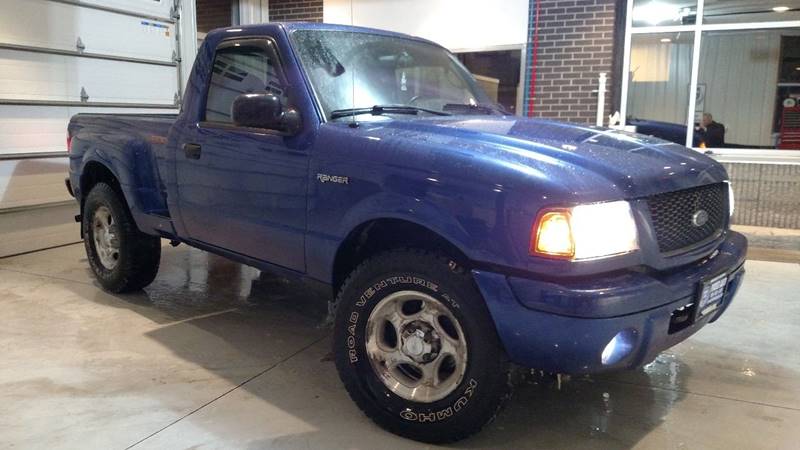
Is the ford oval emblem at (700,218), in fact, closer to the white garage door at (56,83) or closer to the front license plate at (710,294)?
the front license plate at (710,294)

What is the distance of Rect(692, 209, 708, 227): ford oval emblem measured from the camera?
291cm

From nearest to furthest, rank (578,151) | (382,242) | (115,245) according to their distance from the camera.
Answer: (578,151), (382,242), (115,245)

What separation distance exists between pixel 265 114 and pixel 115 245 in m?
2.59

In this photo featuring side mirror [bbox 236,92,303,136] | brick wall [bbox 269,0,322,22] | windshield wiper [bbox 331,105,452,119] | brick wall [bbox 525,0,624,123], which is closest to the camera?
side mirror [bbox 236,92,303,136]

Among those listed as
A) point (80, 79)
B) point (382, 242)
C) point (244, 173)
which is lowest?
point (382, 242)

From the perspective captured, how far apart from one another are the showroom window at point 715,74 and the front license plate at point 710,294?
6.18 m

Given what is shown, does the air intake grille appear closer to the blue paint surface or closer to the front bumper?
the blue paint surface

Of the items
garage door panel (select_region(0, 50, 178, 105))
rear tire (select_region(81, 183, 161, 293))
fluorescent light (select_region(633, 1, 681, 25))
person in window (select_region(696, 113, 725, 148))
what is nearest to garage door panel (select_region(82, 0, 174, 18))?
garage door panel (select_region(0, 50, 178, 105))

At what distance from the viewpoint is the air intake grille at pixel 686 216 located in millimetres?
2707

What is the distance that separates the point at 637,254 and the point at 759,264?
16.6 feet

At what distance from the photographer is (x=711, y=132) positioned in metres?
8.64

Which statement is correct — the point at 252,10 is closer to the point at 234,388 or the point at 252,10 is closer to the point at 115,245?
the point at 115,245

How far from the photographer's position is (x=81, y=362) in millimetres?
3877

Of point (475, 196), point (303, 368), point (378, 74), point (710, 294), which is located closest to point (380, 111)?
point (378, 74)
